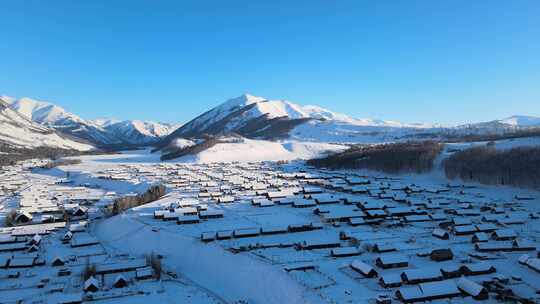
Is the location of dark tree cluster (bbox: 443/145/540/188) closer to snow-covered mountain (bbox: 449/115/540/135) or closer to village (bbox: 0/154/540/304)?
village (bbox: 0/154/540/304)

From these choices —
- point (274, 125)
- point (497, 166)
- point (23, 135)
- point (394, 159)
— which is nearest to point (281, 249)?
point (497, 166)

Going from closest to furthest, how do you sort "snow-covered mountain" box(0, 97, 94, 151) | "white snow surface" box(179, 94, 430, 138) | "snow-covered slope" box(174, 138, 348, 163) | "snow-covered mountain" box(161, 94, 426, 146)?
"snow-covered slope" box(174, 138, 348, 163)
"snow-covered mountain" box(161, 94, 426, 146)
"snow-covered mountain" box(0, 97, 94, 151)
"white snow surface" box(179, 94, 430, 138)

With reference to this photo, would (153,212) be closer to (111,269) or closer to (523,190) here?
(111,269)

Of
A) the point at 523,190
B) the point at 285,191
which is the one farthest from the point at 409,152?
the point at 285,191

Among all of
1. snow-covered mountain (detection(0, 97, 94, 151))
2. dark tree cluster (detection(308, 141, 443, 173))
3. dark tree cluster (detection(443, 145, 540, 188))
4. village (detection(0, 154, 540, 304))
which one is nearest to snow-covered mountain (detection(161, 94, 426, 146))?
snow-covered mountain (detection(0, 97, 94, 151))

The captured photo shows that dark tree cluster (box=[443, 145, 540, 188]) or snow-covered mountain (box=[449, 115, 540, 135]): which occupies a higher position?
snow-covered mountain (box=[449, 115, 540, 135])

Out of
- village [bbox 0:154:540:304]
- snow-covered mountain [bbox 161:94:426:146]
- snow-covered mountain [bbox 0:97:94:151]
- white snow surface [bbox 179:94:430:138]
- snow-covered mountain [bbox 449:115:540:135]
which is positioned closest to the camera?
village [bbox 0:154:540:304]
